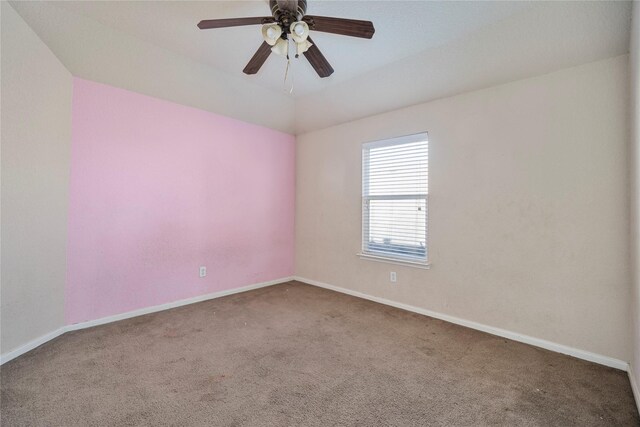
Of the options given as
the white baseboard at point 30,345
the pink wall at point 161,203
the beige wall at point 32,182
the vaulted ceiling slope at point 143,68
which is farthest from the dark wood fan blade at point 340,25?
the white baseboard at point 30,345

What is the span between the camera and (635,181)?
6.16 ft

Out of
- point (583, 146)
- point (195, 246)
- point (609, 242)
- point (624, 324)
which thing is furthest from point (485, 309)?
point (195, 246)

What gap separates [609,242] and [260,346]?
9.66 feet

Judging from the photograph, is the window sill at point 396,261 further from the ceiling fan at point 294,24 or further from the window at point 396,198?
the ceiling fan at point 294,24

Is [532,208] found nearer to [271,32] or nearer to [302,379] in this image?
[302,379]

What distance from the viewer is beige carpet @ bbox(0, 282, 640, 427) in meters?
1.62

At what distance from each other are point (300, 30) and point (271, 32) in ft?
0.69

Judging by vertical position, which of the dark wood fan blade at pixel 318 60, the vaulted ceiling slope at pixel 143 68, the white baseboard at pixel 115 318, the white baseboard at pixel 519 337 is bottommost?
the white baseboard at pixel 115 318

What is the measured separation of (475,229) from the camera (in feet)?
9.43

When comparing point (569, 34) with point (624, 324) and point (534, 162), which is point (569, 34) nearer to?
point (534, 162)

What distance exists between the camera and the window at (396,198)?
3.30 metres

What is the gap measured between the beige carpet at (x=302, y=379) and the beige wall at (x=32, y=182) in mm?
328

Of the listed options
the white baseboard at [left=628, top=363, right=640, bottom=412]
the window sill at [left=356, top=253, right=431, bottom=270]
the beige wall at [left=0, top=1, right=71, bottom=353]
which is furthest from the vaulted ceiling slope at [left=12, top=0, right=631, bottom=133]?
the white baseboard at [left=628, top=363, right=640, bottom=412]

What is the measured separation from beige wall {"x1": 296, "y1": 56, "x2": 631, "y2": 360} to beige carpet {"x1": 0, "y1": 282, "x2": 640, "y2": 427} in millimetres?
335
